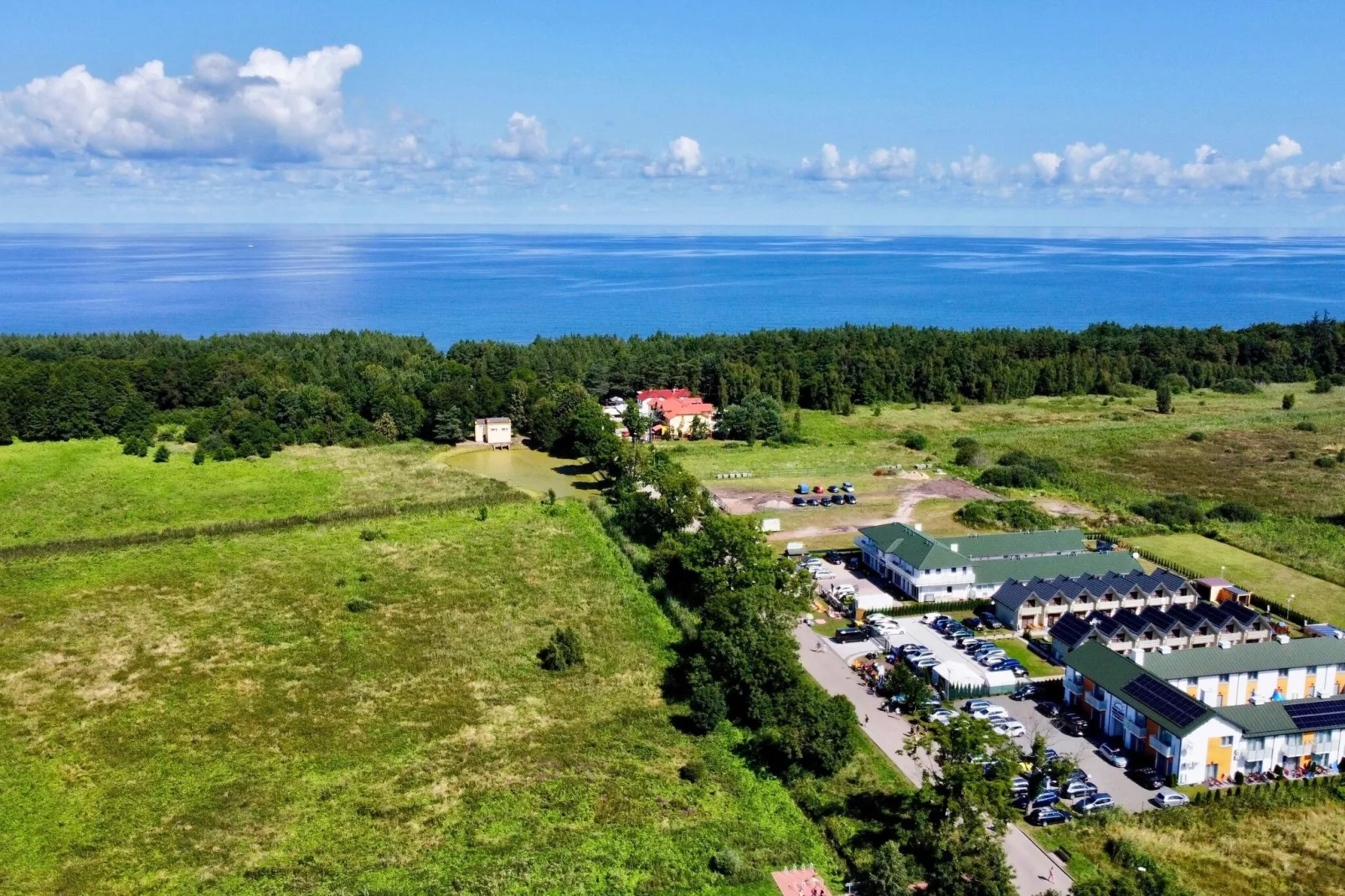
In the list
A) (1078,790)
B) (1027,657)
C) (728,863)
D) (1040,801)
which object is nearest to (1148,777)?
(1078,790)

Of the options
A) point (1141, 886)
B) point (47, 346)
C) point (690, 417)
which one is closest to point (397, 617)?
point (1141, 886)

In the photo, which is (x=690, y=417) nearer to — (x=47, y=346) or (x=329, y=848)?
(x=329, y=848)

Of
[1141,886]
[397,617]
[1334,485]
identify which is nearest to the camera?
[1141,886]

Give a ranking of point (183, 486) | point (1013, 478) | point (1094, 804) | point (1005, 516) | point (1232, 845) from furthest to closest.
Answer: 1. point (1013, 478)
2. point (183, 486)
3. point (1005, 516)
4. point (1094, 804)
5. point (1232, 845)

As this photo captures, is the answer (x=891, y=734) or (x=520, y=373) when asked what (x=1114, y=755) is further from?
(x=520, y=373)

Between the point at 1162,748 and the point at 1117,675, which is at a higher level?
the point at 1117,675

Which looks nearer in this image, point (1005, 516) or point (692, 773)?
point (692, 773)

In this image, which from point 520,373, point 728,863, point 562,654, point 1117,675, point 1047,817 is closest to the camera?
point 728,863

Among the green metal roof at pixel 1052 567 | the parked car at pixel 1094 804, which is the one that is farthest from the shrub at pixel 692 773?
the green metal roof at pixel 1052 567
